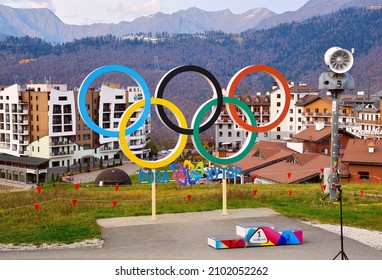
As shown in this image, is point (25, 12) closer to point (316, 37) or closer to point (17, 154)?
point (17, 154)

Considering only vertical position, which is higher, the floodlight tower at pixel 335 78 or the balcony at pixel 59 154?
the floodlight tower at pixel 335 78

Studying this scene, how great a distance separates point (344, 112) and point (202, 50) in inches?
1581

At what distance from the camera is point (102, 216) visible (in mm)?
14961

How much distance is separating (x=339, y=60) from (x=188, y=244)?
5931 mm

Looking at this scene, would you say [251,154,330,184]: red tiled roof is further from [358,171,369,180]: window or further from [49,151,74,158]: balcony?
[49,151,74,158]: balcony

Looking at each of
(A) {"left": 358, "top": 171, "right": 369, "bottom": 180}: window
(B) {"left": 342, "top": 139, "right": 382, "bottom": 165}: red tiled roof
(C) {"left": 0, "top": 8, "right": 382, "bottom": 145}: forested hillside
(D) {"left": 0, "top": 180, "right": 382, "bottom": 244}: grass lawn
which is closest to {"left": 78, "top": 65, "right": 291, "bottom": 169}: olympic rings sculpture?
(D) {"left": 0, "top": 180, "right": 382, "bottom": 244}: grass lawn

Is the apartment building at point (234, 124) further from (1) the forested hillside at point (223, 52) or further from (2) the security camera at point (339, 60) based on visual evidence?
(2) the security camera at point (339, 60)

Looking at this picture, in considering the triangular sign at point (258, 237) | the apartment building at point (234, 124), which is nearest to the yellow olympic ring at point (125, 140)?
the triangular sign at point (258, 237)

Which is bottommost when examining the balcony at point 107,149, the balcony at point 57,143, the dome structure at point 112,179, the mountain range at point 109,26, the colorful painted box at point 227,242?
the dome structure at point 112,179

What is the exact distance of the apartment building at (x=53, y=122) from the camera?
36.2m

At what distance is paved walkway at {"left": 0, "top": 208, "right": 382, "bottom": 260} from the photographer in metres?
11.2

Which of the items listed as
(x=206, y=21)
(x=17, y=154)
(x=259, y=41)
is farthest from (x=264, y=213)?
(x=259, y=41)

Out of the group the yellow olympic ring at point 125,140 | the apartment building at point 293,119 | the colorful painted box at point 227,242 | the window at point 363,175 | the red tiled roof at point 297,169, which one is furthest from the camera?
the apartment building at point 293,119

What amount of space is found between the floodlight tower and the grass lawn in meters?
1.10
